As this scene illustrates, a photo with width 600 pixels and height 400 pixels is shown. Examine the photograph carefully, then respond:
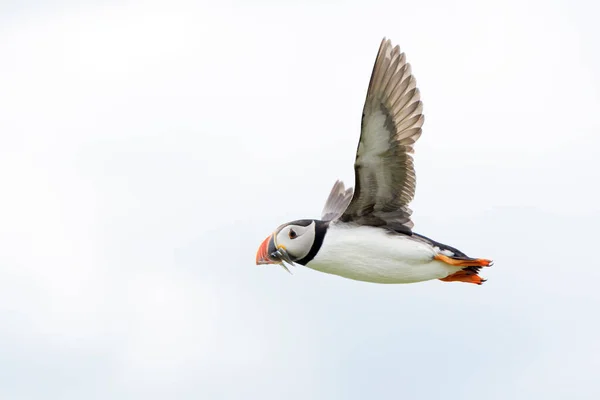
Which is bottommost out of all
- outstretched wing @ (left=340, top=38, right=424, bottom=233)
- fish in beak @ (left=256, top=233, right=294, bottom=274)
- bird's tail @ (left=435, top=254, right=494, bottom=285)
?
fish in beak @ (left=256, top=233, right=294, bottom=274)

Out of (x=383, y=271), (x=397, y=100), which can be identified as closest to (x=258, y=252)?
(x=383, y=271)

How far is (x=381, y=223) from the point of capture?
1334 centimetres

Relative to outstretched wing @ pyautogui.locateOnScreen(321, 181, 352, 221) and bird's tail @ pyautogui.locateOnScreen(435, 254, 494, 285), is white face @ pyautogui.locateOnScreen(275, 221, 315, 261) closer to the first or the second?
bird's tail @ pyautogui.locateOnScreen(435, 254, 494, 285)

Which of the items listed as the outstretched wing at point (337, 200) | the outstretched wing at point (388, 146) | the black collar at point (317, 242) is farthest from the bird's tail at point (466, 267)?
the outstretched wing at point (337, 200)

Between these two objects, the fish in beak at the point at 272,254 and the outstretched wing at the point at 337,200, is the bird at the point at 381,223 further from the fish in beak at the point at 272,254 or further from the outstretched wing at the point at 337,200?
the outstretched wing at the point at 337,200

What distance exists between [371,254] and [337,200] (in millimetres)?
3110

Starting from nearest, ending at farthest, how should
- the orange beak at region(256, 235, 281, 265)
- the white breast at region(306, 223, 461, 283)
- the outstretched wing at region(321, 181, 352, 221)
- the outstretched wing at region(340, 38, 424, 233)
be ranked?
the outstretched wing at region(340, 38, 424, 233), the white breast at region(306, 223, 461, 283), the orange beak at region(256, 235, 281, 265), the outstretched wing at region(321, 181, 352, 221)

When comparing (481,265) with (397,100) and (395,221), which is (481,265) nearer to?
(395,221)

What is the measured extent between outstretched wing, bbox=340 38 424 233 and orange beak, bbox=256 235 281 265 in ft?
2.80

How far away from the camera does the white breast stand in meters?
13.0

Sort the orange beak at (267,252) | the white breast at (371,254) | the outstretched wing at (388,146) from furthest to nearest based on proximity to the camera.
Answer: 1. the orange beak at (267,252)
2. the white breast at (371,254)
3. the outstretched wing at (388,146)

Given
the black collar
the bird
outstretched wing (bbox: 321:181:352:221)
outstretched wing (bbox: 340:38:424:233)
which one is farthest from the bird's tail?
outstretched wing (bbox: 321:181:352:221)

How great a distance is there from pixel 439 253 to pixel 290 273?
5.56 ft

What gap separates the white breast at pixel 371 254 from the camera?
13.0 meters
